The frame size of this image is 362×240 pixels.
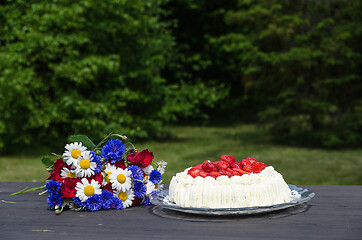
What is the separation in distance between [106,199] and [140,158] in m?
0.21

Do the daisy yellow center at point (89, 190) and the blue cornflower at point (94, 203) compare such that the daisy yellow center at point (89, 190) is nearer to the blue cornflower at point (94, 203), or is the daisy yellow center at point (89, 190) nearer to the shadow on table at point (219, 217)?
the blue cornflower at point (94, 203)

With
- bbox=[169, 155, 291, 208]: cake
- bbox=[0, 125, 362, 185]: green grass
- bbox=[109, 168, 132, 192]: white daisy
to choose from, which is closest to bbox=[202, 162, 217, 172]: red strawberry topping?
bbox=[169, 155, 291, 208]: cake

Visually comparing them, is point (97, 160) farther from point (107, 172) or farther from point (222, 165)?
point (222, 165)

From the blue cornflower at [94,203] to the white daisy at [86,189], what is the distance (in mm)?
14

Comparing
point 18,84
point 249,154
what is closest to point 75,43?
point 18,84

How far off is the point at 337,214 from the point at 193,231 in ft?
1.76

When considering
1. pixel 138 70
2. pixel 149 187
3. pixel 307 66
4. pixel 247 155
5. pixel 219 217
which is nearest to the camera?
pixel 219 217

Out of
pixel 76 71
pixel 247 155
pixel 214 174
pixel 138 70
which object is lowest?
pixel 247 155

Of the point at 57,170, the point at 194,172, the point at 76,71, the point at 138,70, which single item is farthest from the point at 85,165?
the point at 138,70

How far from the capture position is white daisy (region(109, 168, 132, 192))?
1904 millimetres

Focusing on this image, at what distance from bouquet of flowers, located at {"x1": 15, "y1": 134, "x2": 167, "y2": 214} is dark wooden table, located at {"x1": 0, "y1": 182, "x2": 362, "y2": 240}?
1.6 inches

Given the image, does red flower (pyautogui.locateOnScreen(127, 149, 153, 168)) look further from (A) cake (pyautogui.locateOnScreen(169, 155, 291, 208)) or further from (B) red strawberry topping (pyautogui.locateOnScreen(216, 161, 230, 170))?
(B) red strawberry topping (pyautogui.locateOnScreen(216, 161, 230, 170))

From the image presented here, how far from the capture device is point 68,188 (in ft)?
6.15

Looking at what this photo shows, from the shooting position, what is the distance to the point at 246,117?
14.9 meters
